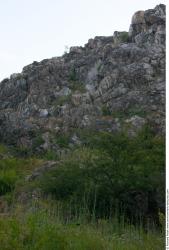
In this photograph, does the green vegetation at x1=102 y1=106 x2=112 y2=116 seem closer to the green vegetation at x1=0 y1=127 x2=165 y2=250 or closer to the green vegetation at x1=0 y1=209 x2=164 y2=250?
the green vegetation at x1=0 y1=127 x2=165 y2=250

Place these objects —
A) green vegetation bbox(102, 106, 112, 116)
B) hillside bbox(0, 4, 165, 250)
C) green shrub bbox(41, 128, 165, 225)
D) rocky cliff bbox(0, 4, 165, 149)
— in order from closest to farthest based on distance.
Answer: hillside bbox(0, 4, 165, 250)
green shrub bbox(41, 128, 165, 225)
rocky cliff bbox(0, 4, 165, 149)
green vegetation bbox(102, 106, 112, 116)

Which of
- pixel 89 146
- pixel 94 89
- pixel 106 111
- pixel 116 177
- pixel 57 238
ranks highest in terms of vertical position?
pixel 94 89

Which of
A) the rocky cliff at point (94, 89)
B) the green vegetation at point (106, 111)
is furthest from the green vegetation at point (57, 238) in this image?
the green vegetation at point (106, 111)

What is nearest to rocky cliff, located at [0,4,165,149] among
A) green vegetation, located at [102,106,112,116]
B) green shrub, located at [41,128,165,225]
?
green vegetation, located at [102,106,112,116]

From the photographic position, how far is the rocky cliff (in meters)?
38.4

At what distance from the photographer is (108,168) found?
18.9 meters

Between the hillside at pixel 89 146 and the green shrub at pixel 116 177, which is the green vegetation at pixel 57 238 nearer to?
the hillside at pixel 89 146

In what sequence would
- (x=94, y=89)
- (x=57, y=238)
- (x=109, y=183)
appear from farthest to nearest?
(x=94, y=89), (x=109, y=183), (x=57, y=238)

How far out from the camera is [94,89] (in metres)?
45.1

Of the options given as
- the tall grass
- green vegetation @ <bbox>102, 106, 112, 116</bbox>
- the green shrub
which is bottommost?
the tall grass

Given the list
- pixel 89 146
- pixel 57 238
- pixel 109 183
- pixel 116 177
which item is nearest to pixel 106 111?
pixel 89 146

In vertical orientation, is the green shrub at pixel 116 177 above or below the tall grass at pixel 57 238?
above

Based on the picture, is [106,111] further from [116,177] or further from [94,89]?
[116,177]

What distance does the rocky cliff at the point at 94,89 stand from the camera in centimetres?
3838
